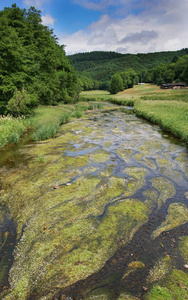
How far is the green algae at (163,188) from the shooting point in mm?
7898

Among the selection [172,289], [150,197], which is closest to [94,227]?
[172,289]

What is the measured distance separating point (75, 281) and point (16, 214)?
3.60 metres

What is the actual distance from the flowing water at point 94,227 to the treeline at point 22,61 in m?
13.0

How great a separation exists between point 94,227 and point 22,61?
23934mm

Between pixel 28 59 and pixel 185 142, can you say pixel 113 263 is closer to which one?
pixel 185 142

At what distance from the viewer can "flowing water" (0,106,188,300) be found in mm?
4266

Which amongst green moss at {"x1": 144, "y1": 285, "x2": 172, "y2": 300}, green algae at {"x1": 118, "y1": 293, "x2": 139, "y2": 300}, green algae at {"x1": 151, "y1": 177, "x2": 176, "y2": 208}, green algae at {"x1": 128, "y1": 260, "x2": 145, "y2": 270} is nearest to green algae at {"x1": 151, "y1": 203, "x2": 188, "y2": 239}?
green algae at {"x1": 151, "y1": 177, "x2": 176, "y2": 208}

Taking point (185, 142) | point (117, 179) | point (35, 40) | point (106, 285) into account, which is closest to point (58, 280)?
point (106, 285)

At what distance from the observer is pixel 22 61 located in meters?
23.4

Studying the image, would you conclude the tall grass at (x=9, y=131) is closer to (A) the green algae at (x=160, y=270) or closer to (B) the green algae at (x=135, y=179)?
(B) the green algae at (x=135, y=179)

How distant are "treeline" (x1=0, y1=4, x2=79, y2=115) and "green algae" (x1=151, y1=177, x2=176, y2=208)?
58.8ft

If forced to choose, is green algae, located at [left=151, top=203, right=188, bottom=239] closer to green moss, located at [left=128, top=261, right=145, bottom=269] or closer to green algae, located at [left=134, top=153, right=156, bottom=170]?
green moss, located at [left=128, top=261, right=145, bottom=269]

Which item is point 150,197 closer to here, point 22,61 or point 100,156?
point 100,156

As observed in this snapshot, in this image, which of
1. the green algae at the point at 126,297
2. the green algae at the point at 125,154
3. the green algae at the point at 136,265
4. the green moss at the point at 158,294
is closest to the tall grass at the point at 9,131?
the green algae at the point at 125,154
